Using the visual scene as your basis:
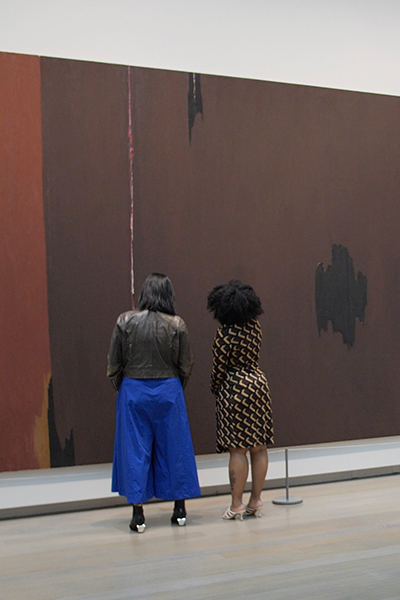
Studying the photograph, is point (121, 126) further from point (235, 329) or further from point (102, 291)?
point (235, 329)

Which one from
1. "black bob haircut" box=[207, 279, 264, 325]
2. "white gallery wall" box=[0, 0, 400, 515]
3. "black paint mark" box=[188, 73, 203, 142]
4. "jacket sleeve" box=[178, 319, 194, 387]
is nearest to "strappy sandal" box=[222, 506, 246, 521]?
"white gallery wall" box=[0, 0, 400, 515]

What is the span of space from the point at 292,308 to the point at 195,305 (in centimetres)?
73

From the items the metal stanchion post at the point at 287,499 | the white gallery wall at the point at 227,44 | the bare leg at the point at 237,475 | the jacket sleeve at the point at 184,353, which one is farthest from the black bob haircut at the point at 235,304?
the white gallery wall at the point at 227,44

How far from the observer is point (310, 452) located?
225 inches

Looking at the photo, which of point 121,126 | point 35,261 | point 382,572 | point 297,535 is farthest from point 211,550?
point 121,126

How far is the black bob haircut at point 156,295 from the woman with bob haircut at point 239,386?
290mm

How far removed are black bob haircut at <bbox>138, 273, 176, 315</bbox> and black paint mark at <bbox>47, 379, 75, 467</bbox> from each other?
79 centimetres

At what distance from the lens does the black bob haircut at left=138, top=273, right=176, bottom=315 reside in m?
4.52

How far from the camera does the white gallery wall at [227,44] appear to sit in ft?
16.1

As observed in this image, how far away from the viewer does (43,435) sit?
472 cm

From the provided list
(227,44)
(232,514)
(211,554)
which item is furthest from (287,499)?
(227,44)

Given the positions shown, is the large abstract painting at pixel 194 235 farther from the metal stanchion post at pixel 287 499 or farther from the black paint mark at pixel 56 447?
the metal stanchion post at pixel 287 499

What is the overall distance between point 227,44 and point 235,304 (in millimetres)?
2032

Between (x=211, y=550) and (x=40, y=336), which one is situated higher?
(x=40, y=336)
